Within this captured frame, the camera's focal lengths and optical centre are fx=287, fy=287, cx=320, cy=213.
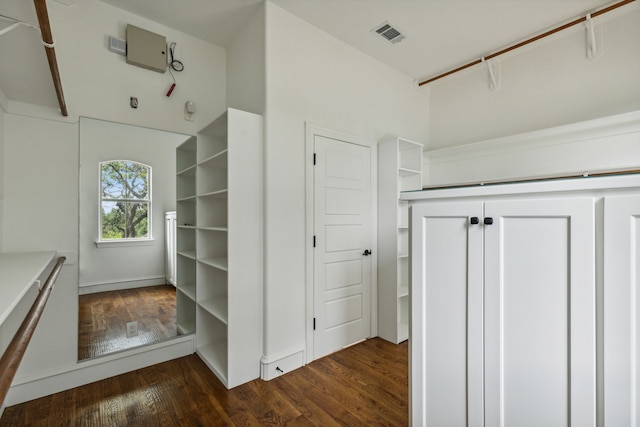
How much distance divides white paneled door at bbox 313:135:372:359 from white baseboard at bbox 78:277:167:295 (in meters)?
1.49

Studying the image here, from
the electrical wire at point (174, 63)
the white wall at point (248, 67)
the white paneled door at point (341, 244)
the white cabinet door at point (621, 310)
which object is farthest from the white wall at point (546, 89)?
the electrical wire at point (174, 63)

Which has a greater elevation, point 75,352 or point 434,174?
point 434,174

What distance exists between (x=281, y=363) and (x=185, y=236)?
1550mm

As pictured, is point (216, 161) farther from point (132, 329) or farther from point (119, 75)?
point (132, 329)

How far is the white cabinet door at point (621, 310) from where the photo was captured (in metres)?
0.79

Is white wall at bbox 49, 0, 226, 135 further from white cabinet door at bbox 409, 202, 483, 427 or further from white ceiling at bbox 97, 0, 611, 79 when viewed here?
white cabinet door at bbox 409, 202, 483, 427

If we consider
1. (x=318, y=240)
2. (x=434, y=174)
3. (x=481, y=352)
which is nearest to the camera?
(x=481, y=352)

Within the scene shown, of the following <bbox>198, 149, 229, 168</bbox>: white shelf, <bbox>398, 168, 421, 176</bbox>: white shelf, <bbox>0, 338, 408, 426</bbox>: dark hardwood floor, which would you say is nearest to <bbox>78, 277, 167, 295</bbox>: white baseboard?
<bbox>0, 338, 408, 426</bbox>: dark hardwood floor

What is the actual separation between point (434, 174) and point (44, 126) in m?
3.83

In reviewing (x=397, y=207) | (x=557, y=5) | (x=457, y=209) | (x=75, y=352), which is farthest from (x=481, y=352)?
(x=557, y=5)

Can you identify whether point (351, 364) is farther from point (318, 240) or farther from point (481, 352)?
point (481, 352)

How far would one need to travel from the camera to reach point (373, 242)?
3.01 meters

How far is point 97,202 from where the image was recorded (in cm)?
228

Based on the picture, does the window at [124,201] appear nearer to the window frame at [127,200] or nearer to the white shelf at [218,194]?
the window frame at [127,200]
